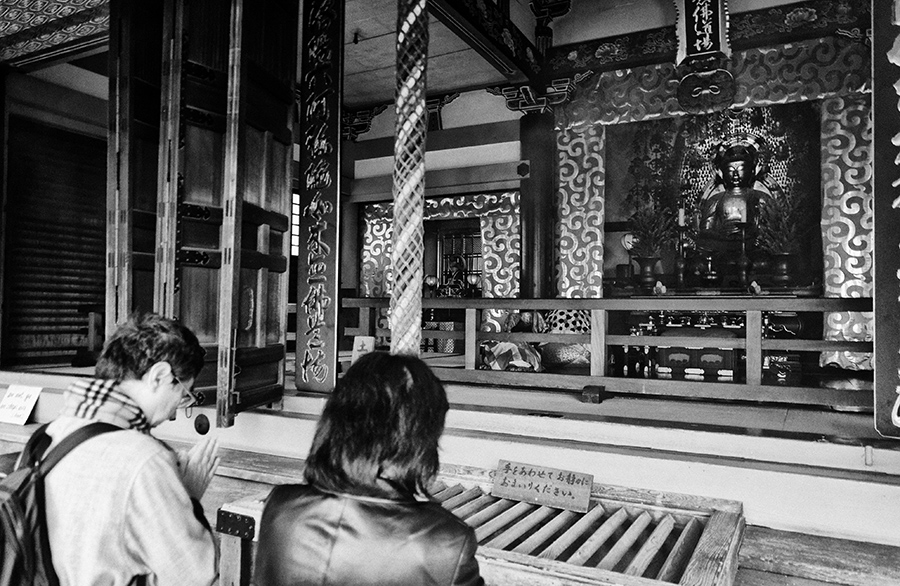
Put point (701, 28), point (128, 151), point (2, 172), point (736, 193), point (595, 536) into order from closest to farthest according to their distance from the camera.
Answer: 1. point (595, 536)
2. point (128, 151)
3. point (701, 28)
4. point (2, 172)
5. point (736, 193)

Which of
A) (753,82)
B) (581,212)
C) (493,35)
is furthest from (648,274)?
(493,35)

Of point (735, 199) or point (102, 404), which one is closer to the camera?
point (102, 404)

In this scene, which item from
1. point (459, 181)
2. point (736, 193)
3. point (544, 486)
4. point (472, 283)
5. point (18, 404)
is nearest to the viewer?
point (544, 486)

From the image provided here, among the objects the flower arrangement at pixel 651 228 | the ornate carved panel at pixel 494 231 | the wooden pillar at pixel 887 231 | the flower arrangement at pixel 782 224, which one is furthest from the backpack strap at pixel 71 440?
the flower arrangement at pixel 782 224

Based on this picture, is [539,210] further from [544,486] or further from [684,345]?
[544,486]

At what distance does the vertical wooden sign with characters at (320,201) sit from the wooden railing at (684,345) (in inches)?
37.8

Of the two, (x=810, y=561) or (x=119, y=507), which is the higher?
(x=119, y=507)

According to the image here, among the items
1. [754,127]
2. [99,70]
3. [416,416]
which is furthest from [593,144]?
[416,416]

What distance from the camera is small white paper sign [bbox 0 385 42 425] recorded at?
364 cm

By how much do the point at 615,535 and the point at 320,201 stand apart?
92.5 inches

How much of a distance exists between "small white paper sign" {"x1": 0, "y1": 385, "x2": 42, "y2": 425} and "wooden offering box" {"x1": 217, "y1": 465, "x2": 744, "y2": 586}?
2744mm

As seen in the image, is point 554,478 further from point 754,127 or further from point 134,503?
point 754,127

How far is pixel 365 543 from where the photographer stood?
0.97m

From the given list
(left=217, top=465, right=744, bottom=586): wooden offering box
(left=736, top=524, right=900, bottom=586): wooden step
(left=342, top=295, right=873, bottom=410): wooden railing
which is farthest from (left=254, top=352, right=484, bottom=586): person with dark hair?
(left=342, top=295, right=873, bottom=410): wooden railing
